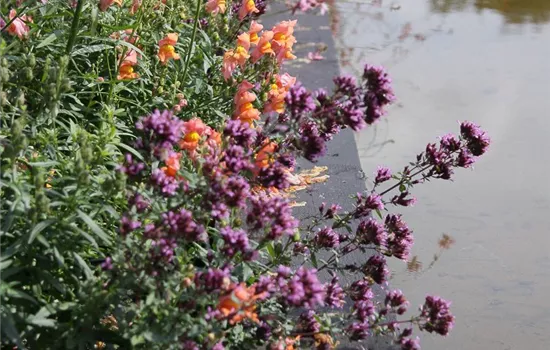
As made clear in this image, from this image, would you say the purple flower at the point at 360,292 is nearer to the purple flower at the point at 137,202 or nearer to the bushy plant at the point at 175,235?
the bushy plant at the point at 175,235

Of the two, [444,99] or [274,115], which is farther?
[444,99]

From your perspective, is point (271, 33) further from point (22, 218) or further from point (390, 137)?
point (390, 137)

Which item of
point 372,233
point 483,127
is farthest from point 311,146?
point 483,127

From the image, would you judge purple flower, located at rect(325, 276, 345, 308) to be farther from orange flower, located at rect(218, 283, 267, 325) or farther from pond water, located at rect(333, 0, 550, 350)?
pond water, located at rect(333, 0, 550, 350)

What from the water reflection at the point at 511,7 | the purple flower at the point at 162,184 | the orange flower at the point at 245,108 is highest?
the purple flower at the point at 162,184

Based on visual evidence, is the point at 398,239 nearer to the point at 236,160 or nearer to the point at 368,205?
the point at 368,205

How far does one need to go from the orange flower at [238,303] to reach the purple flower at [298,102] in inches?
15.4

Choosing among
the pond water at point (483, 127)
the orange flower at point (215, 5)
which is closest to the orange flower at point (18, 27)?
the orange flower at point (215, 5)

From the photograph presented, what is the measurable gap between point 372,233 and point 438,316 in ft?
1.20

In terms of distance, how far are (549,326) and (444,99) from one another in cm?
222

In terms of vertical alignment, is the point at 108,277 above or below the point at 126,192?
below

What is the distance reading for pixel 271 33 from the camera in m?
3.04

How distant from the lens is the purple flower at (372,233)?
99.9 inches

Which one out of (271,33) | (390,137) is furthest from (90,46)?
(390,137)
